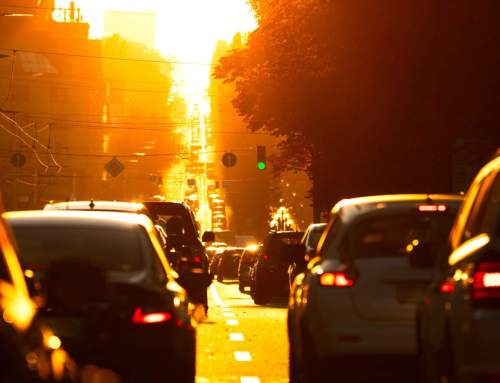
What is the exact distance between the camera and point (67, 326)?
9.95 metres

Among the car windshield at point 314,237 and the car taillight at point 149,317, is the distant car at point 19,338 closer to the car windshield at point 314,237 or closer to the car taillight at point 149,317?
the car taillight at point 149,317

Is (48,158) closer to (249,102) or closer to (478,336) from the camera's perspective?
(249,102)

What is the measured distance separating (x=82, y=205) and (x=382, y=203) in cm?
846

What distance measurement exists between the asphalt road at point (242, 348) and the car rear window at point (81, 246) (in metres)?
3.63

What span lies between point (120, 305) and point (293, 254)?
464 cm

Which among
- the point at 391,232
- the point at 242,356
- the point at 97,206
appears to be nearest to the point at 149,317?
the point at 391,232

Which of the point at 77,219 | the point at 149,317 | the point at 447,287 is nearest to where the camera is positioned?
the point at 447,287

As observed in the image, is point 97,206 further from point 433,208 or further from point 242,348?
point 433,208

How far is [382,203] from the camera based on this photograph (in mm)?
12391

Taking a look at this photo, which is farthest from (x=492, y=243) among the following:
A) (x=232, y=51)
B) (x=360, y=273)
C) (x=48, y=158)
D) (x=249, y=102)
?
(x=48, y=158)

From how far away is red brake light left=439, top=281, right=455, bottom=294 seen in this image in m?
8.06

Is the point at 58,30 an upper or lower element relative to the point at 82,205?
upper

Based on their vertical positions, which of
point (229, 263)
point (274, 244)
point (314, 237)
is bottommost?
point (229, 263)

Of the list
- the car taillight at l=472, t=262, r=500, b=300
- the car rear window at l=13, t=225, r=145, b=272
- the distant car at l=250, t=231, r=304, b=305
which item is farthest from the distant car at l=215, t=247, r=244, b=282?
the car taillight at l=472, t=262, r=500, b=300
